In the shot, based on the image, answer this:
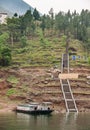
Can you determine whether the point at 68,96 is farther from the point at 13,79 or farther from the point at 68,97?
the point at 13,79

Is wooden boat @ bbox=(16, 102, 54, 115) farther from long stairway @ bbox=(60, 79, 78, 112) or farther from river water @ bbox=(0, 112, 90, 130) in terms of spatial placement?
river water @ bbox=(0, 112, 90, 130)

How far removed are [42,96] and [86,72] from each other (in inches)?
804

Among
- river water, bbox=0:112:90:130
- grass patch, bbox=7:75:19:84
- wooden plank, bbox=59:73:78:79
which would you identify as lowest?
river water, bbox=0:112:90:130

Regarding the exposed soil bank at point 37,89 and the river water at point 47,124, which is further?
the exposed soil bank at point 37,89

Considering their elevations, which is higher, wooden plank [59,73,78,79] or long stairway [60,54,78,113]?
wooden plank [59,73,78,79]

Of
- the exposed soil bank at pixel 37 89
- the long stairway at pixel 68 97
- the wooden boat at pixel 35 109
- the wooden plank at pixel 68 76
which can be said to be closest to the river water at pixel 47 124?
the wooden boat at pixel 35 109

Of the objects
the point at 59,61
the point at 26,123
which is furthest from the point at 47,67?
the point at 26,123

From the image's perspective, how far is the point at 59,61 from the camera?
138 meters

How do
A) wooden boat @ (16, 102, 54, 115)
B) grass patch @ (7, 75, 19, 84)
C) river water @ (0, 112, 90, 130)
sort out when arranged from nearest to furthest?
river water @ (0, 112, 90, 130) → wooden boat @ (16, 102, 54, 115) → grass patch @ (7, 75, 19, 84)

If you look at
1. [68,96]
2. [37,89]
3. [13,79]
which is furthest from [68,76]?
[13,79]

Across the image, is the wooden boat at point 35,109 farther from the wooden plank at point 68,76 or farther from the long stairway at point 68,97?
the wooden plank at point 68,76

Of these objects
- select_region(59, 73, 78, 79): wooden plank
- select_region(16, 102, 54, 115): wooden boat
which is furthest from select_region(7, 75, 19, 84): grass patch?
select_region(16, 102, 54, 115): wooden boat

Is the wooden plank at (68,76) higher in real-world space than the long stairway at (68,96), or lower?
higher

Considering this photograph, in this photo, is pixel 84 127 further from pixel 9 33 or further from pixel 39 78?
pixel 9 33
